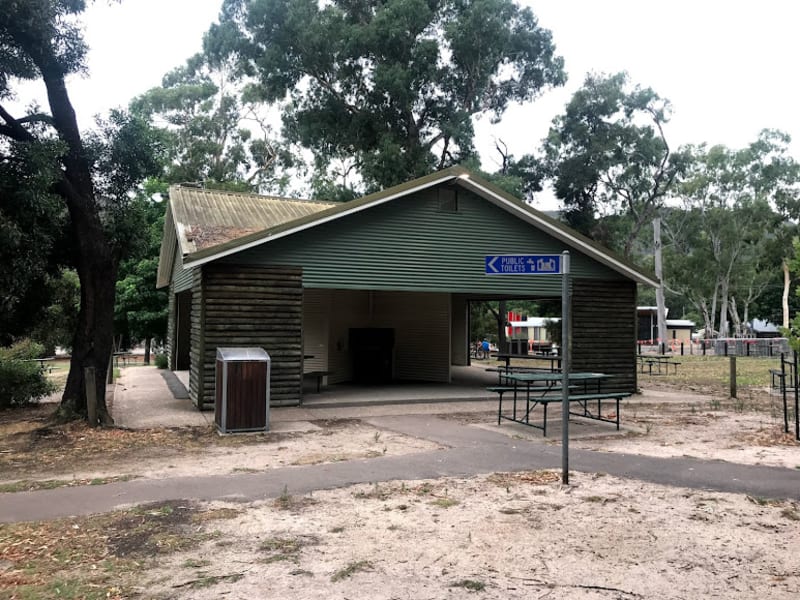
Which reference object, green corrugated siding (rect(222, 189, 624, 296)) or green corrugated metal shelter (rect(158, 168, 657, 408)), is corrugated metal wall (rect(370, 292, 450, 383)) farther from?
green corrugated siding (rect(222, 189, 624, 296))

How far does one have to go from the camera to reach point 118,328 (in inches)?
1074

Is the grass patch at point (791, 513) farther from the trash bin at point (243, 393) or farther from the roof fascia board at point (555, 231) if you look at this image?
the roof fascia board at point (555, 231)

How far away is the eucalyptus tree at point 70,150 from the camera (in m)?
9.52

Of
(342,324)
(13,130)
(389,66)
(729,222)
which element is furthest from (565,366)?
(729,222)

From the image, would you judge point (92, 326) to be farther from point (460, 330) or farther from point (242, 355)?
point (460, 330)

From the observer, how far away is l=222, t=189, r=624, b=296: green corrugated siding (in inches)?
505

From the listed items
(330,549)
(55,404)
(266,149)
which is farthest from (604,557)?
(266,149)

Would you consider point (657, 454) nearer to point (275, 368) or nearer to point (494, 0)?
point (275, 368)

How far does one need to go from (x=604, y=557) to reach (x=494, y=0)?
3319 centimetres

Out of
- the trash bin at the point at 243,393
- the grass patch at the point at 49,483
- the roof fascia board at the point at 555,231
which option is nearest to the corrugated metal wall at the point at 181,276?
the trash bin at the point at 243,393

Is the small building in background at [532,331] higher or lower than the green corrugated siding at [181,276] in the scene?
lower

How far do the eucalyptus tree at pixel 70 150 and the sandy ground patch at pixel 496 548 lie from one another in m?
6.01

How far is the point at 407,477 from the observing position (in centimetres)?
700

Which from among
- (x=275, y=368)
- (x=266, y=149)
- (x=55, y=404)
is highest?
(x=266, y=149)
